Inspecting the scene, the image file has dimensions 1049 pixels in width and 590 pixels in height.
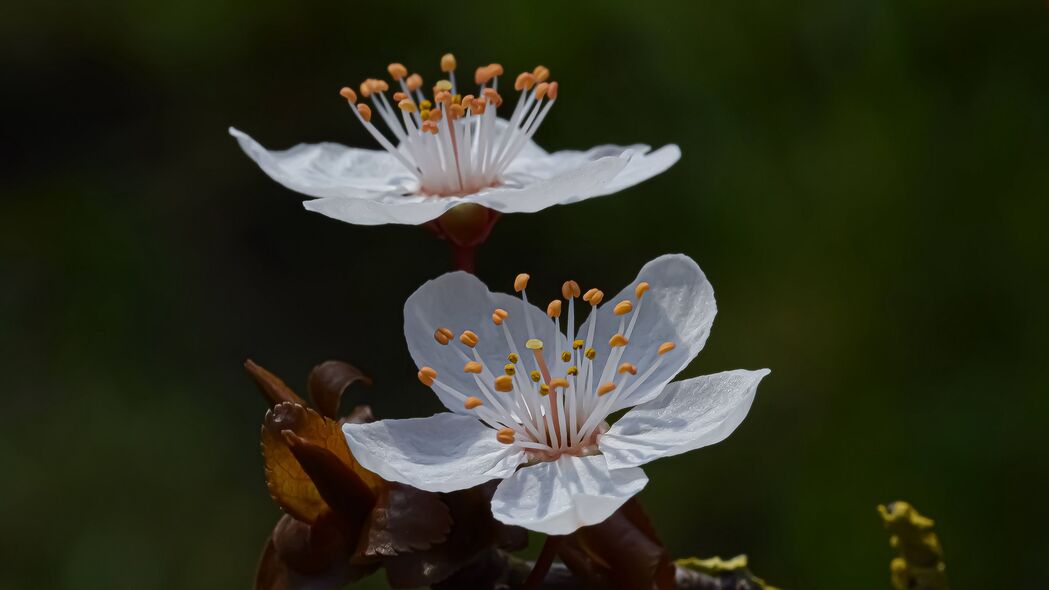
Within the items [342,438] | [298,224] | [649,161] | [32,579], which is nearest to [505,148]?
[649,161]

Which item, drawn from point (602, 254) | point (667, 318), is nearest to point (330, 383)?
point (667, 318)

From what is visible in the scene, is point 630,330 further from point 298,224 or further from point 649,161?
point 298,224

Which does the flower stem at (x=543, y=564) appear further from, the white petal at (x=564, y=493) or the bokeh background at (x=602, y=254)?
the bokeh background at (x=602, y=254)

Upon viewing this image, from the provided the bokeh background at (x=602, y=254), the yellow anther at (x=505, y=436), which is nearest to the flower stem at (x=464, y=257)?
the yellow anther at (x=505, y=436)

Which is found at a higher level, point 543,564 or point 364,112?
point 364,112

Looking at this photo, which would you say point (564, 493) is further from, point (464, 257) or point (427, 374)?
point (464, 257)
